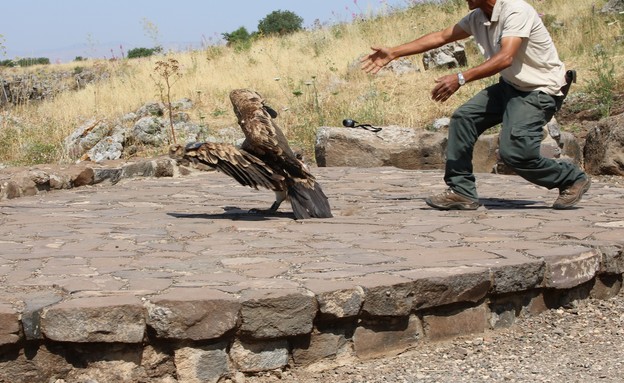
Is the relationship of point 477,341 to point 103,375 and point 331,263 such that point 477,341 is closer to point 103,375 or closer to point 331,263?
point 331,263

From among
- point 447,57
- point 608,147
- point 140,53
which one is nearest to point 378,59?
point 608,147

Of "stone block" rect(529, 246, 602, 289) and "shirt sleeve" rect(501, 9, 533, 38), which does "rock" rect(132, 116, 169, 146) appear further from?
"stone block" rect(529, 246, 602, 289)

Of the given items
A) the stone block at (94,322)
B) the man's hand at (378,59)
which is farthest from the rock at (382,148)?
the stone block at (94,322)

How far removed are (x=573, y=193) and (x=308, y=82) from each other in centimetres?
925

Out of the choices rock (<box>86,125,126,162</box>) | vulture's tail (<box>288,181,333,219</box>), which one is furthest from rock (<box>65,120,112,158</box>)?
vulture's tail (<box>288,181,333,219</box>)

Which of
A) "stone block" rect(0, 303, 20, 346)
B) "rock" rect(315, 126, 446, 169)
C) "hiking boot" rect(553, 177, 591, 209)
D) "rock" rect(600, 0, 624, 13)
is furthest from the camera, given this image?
"rock" rect(600, 0, 624, 13)

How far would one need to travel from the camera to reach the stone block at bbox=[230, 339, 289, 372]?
403cm

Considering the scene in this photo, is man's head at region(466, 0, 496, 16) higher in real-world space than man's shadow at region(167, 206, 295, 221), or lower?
higher

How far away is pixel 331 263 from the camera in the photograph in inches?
192

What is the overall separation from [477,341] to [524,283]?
15.9 inches

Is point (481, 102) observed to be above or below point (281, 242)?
above

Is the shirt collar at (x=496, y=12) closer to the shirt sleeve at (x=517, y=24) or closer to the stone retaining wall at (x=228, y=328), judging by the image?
the shirt sleeve at (x=517, y=24)

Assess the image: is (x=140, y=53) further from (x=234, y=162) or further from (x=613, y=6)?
(x=234, y=162)

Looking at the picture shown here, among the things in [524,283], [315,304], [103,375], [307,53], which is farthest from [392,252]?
[307,53]
